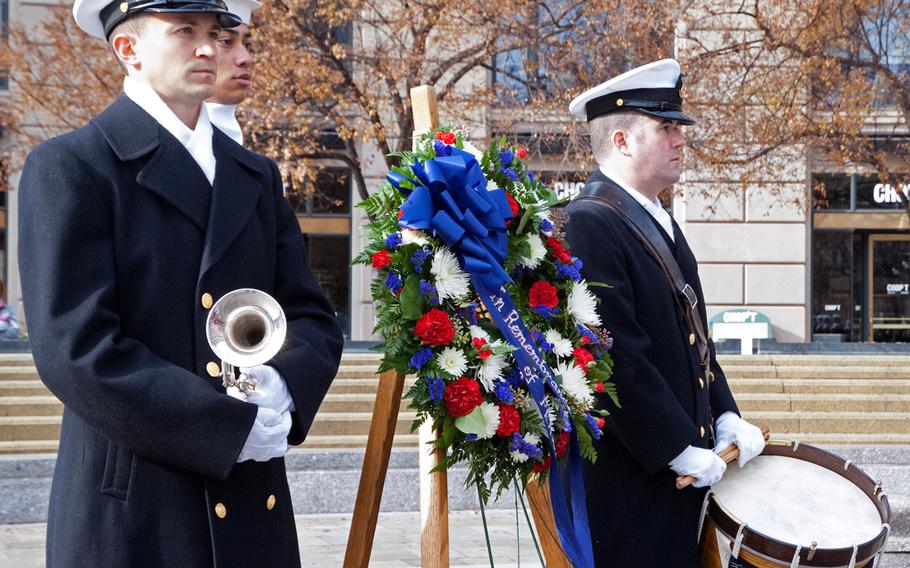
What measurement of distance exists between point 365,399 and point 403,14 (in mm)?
6681

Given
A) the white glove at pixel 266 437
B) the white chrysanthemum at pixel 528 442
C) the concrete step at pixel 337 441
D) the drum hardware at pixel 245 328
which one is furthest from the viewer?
the concrete step at pixel 337 441

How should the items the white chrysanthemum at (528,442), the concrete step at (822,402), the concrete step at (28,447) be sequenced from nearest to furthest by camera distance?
the white chrysanthemum at (528,442)
the concrete step at (28,447)
the concrete step at (822,402)

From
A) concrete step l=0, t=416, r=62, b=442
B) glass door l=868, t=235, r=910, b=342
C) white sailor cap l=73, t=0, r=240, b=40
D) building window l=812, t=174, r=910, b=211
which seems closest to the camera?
white sailor cap l=73, t=0, r=240, b=40

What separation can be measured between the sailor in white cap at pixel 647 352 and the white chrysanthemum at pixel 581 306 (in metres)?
0.30

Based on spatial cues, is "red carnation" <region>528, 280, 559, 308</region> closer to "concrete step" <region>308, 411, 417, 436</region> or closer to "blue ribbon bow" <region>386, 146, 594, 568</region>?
"blue ribbon bow" <region>386, 146, 594, 568</region>

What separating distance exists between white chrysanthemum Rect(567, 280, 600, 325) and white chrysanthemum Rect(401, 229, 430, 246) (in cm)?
53

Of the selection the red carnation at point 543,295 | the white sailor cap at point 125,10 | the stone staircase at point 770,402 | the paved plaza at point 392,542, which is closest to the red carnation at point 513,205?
the red carnation at point 543,295

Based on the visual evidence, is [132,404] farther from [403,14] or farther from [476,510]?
[403,14]

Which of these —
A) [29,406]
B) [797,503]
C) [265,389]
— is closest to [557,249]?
[797,503]

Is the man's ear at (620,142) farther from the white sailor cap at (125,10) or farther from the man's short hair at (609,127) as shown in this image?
the white sailor cap at (125,10)

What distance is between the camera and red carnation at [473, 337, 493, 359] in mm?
3510

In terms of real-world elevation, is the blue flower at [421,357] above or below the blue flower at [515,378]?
above

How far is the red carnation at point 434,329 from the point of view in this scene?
11.4 ft

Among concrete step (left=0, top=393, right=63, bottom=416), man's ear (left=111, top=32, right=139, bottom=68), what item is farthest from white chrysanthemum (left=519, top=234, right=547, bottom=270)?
concrete step (left=0, top=393, right=63, bottom=416)
